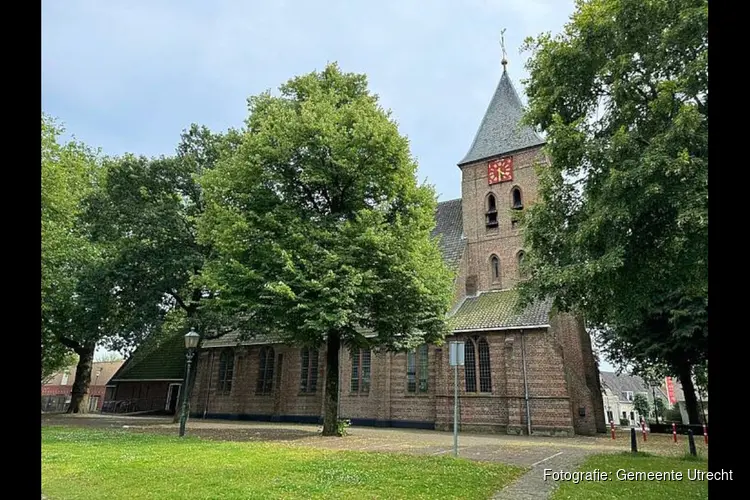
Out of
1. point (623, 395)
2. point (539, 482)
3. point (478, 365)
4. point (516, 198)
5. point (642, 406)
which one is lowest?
point (642, 406)

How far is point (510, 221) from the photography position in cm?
2919

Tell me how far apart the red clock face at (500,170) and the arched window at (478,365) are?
34.2 feet

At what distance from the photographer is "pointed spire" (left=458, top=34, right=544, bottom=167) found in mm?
Answer: 30188

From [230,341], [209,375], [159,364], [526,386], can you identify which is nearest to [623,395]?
[526,386]

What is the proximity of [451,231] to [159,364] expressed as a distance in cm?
2576

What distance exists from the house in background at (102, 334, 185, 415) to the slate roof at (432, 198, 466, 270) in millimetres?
21527

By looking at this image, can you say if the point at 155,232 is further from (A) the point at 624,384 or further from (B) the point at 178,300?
(A) the point at 624,384

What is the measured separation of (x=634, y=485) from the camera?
8.61 meters

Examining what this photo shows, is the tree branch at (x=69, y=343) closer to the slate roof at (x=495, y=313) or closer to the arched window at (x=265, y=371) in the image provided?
the arched window at (x=265, y=371)

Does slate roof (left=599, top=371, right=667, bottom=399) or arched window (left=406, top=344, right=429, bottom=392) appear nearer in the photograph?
arched window (left=406, top=344, right=429, bottom=392)

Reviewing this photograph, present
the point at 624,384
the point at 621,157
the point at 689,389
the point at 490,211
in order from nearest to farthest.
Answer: the point at 621,157 → the point at 689,389 → the point at 490,211 → the point at 624,384

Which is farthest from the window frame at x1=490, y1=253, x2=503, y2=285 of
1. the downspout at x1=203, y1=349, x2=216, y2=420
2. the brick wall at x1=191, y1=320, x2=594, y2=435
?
the downspout at x1=203, y1=349, x2=216, y2=420

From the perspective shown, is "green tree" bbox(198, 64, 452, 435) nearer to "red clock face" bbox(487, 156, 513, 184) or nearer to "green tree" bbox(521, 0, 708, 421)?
"green tree" bbox(521, 0, 708, 421)
